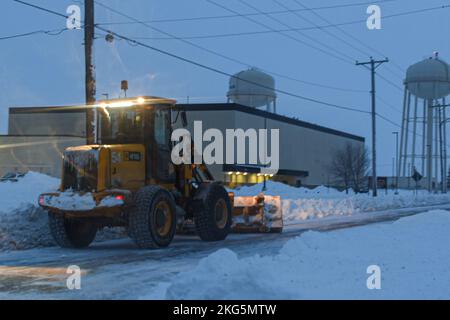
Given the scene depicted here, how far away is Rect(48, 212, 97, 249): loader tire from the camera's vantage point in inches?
529

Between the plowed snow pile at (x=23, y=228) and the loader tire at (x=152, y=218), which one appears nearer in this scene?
the loader tire at (x=152, y=218)

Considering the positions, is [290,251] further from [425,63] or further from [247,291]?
[425,63]

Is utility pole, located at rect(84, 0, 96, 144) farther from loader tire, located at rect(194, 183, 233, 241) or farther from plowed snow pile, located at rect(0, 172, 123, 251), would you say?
loader tire, located at rect(194, 183, 233, 241)

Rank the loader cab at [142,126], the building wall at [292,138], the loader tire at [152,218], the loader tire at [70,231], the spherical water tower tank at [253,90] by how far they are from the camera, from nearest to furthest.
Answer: the loader tire at [152,218] < the loader tire at [70,231] < the loader cab at [142,126] < the building wall at [292,138] < the spherical water tower tank at [253,90]

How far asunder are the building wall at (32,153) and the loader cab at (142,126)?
51116mm

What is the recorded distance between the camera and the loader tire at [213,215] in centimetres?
1466

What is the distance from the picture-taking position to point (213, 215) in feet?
48.6

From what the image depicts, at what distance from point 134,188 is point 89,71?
570 cm

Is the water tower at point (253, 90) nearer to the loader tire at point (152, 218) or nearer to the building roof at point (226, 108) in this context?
the building roof at point (226, 108)

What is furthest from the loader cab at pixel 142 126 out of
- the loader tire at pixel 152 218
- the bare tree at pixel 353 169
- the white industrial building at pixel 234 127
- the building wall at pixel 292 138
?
the bare tree at pixel 353 169

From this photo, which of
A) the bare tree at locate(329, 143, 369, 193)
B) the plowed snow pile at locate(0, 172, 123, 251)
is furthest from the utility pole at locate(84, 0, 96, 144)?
the bare tree at locate(329, 143, 369, 193)

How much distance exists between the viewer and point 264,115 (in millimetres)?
79062

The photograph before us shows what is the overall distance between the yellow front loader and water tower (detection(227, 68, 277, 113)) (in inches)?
2558
